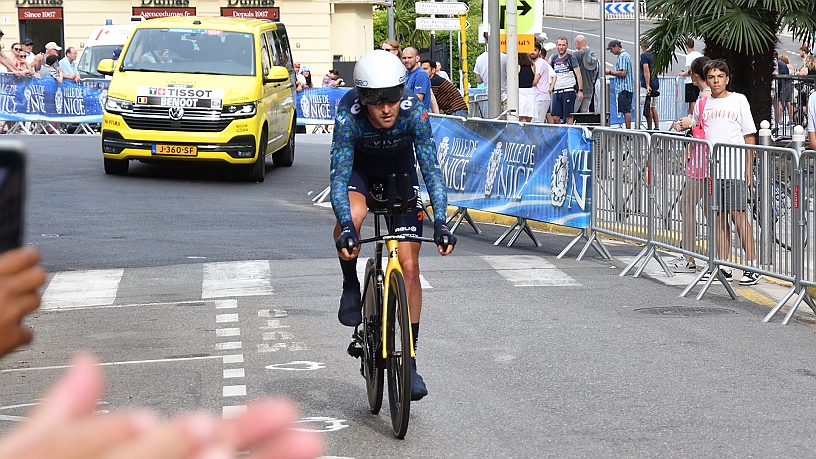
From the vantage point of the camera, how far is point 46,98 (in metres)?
28.0

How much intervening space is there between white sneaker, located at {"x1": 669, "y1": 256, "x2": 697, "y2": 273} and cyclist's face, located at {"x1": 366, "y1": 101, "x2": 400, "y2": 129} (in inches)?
233

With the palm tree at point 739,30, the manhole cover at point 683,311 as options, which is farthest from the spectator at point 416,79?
the manhole cover at point 683,311

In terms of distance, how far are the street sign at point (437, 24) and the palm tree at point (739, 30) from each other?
8.42 m

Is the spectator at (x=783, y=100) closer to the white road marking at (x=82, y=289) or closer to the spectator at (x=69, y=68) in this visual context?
the white road marking at (x=82, y=289)

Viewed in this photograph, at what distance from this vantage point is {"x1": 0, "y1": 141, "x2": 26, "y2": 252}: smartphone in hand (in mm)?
1364

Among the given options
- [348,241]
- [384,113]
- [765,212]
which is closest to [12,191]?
[348,241]

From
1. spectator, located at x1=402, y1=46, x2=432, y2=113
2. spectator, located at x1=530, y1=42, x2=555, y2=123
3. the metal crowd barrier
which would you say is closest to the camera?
the metal crowd barrier

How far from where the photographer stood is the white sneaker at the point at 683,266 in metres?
11.9

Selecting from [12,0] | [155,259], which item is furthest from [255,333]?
[12,0]

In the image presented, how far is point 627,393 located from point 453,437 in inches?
50.2

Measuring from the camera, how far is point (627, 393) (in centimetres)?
705

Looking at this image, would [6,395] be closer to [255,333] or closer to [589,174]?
[255,333]

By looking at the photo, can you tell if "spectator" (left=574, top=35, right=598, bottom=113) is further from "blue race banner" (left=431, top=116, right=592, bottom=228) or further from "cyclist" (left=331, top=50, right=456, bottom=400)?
"cyclist" (left=331, top=50, right=456, bottom=400)

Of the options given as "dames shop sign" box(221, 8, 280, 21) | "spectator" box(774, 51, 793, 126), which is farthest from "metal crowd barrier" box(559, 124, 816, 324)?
"dames shop sign" box(221, 8, 280, 21)
